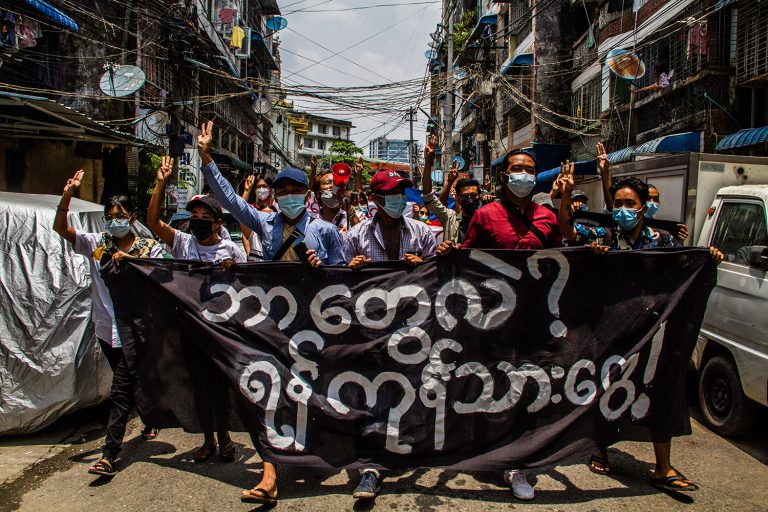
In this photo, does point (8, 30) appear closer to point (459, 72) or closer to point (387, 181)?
point (387, 181)

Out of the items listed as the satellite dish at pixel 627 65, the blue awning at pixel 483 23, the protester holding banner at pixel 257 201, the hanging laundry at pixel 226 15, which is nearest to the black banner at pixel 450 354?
the protester holding banner at pixel 257 201

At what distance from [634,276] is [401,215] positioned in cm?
158

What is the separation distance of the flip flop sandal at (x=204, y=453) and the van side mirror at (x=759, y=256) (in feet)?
13.8

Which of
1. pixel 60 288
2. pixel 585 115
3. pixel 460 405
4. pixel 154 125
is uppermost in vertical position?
pixel 585 115

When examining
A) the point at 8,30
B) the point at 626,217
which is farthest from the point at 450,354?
the point at 8,30

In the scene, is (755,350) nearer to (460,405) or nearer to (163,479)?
(460,405)

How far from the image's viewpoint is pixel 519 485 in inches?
141

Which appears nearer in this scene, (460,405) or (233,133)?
(460,405)

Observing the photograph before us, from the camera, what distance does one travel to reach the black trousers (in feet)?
13.0

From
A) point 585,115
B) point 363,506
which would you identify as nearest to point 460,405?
point 363,506

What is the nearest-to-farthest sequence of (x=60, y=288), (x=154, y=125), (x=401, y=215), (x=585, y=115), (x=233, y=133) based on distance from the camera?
1. (x=401, y=215)
2. (x=60, y=288)
3. (x=154, y=125)
4. (x=585, y=115)
5. (x=233, y=133)

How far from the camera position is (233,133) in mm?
30391

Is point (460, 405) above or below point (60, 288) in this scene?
below

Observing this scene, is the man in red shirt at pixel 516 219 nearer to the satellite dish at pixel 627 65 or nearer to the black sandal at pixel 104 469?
the black sandal at pixel 104 469
